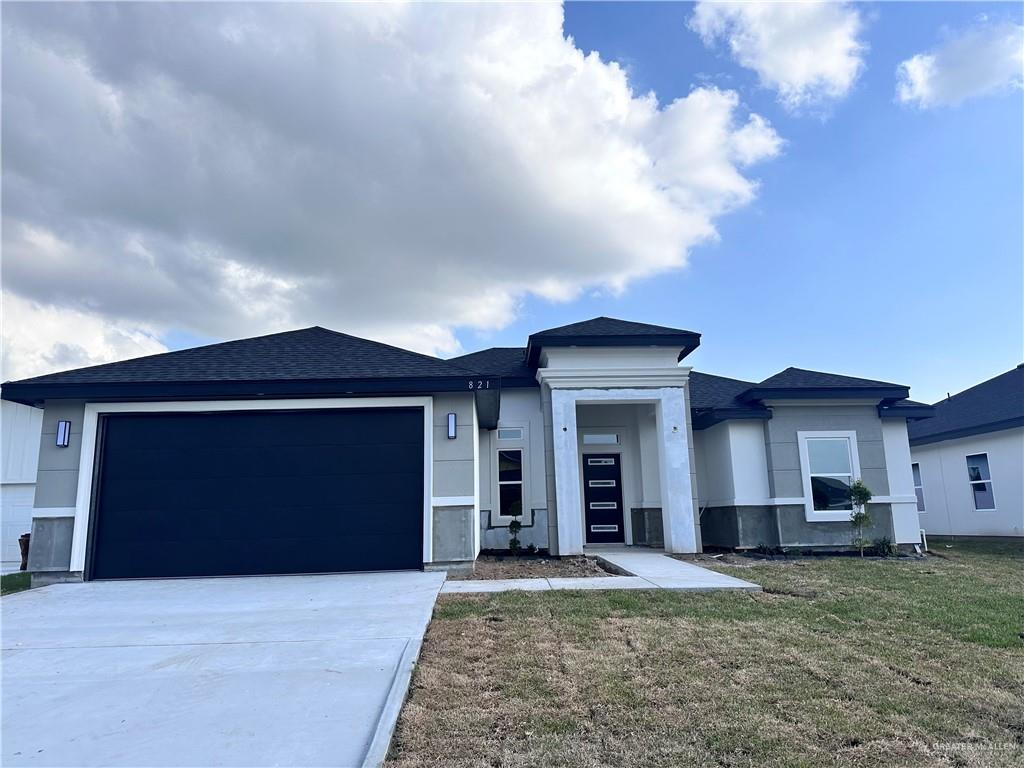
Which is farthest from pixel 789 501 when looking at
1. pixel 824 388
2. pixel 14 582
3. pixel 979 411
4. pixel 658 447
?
pixel 14 582

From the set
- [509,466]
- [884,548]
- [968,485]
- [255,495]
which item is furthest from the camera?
[968,485]

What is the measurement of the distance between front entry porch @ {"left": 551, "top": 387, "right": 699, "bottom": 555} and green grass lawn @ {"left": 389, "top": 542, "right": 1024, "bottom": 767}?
5234 mm

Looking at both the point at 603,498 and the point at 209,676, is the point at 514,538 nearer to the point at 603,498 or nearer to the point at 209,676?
the point at 603,498

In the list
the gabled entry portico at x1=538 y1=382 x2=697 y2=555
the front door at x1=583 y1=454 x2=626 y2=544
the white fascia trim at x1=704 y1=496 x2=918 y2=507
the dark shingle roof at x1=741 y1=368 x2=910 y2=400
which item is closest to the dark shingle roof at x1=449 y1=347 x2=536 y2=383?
the gabled entry portico at x1=538 y1=382 x2=697 y2=555

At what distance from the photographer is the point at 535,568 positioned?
1016 centimetres

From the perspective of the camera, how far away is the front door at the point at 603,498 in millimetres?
14703

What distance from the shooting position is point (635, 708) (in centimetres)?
351

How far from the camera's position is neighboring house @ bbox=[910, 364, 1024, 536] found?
16000 mm

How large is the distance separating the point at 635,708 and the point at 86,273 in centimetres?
1430

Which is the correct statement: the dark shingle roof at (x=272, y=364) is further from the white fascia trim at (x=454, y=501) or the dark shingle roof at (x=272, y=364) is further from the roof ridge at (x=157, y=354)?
the white fascia trim at (x=454, y=501)

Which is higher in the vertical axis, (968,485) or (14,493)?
(14,493)

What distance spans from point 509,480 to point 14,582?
904 cm

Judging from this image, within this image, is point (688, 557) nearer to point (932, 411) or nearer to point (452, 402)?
point (452, 402)

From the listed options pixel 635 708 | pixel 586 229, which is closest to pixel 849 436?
pixel 586 229
